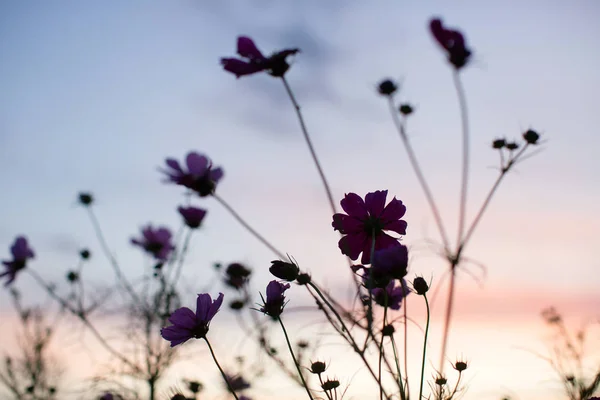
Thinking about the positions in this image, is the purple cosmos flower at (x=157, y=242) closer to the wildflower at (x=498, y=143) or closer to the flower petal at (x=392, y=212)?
the wildflower at (x=498, y=143)

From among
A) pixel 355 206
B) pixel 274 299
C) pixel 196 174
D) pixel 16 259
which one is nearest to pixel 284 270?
pixel 274 299

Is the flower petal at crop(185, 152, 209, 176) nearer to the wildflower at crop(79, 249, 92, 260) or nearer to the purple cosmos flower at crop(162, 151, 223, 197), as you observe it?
the purple cosmos flower at crop(162, 151, 223, 197)

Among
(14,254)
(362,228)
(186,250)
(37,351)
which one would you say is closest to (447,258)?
(362,228)

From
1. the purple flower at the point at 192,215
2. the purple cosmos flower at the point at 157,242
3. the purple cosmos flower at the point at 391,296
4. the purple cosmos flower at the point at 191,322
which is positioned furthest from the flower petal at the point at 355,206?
the purple cosmos flower at the point at 157,242

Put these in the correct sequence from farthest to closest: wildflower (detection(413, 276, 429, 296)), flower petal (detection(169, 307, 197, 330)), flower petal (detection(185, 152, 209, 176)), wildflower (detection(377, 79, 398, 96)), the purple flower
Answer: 1. the purple flower
2. wildflower (detection(377, 79, 398, 96))
3. flower petal (detection(185, 152, 209, 176))
4. flower petal (detection(169, 307, 197, 330))
5. wildflower (detection(413, 276, 429, 296))

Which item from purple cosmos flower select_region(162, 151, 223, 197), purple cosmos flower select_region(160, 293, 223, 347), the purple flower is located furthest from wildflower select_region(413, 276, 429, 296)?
the purple flower

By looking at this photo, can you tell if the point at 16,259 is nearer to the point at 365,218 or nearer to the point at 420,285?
the point at 365,218

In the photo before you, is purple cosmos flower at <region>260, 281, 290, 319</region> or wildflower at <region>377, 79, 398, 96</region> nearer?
purple cosmos flower at <region>260, 281, 290, 319</region>
